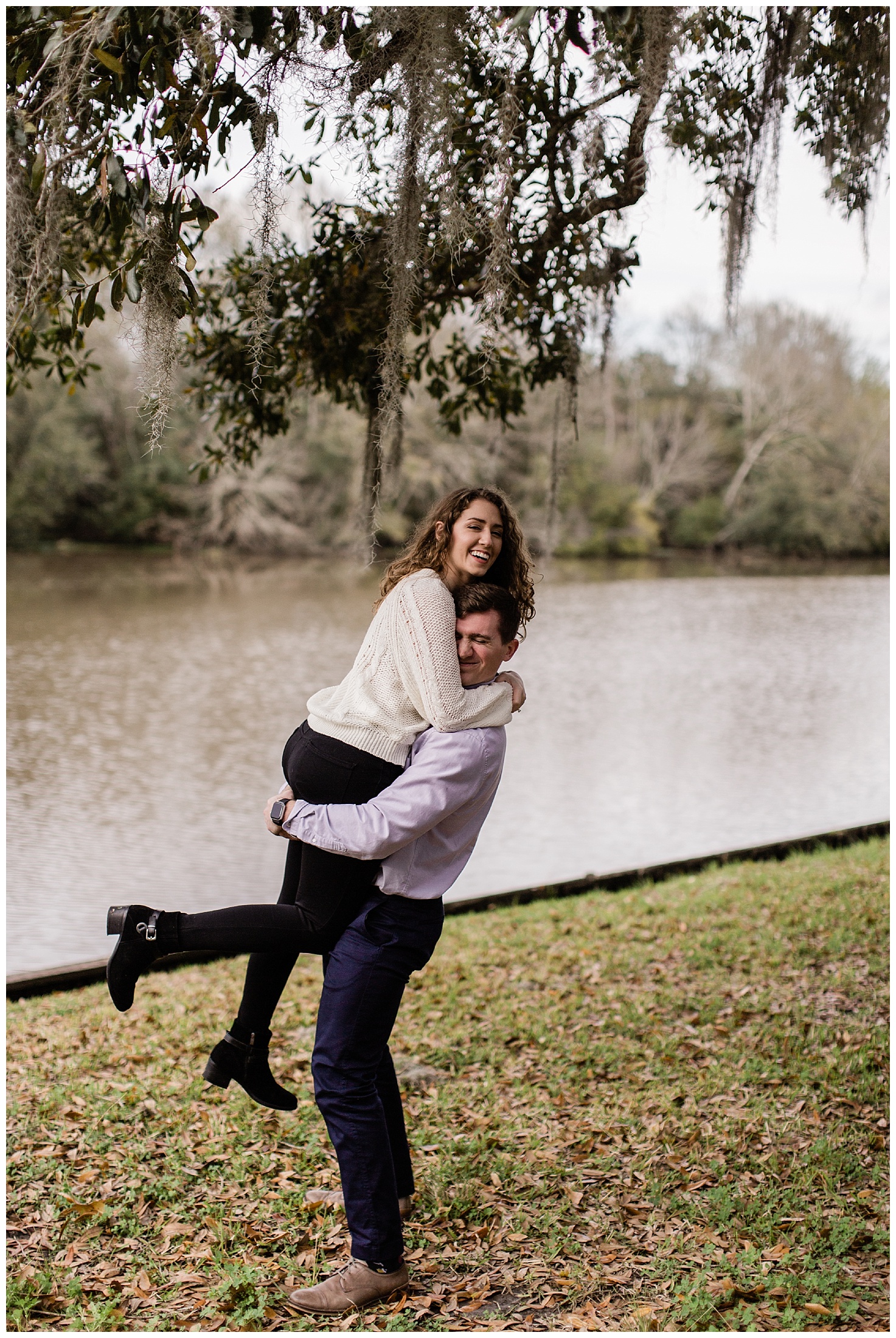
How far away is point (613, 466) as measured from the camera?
3778 centimetres

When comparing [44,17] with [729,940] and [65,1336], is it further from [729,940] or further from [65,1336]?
[729,940]

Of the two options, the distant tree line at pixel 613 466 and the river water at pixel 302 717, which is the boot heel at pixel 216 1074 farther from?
the distant tree line at pixel 613 466

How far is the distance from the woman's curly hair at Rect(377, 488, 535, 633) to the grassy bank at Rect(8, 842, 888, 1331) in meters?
1.69

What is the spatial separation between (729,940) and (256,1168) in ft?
9.37

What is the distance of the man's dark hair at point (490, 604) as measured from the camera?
2.49 metres

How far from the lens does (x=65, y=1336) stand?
252 cm

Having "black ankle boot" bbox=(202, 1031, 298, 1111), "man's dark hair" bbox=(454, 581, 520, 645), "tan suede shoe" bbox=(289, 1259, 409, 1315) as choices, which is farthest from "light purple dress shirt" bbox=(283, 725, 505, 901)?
"tan suede shoe" bbox=(289, 1259, 409, 1315)

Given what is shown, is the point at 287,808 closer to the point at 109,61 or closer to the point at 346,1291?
the point at 346,1291

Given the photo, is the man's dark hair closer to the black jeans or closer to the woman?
the woman

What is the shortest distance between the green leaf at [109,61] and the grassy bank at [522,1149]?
2.91 m

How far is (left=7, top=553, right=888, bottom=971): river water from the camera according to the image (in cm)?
752

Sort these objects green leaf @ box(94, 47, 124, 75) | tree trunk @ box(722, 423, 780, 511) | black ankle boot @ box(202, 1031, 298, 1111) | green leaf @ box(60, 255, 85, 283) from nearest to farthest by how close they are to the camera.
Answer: green leaf @ box(94, 47, 124, 75), black ankle boot @ box(202, 1031, 298, 1111), green leaf @ box(60, 255, 85, 283), tree trunk @ box(722, 423, 780, 511)

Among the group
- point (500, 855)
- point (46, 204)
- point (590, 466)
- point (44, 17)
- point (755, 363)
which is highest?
point (755, 363)

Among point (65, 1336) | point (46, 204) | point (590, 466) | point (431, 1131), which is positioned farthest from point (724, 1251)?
point (590, 466)
